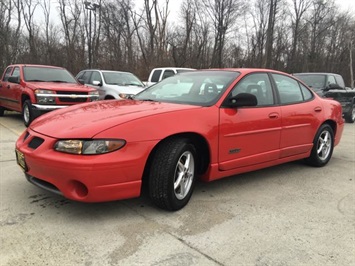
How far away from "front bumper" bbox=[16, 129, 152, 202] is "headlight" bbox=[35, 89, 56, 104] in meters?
5.43

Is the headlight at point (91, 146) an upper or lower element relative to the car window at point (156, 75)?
lower

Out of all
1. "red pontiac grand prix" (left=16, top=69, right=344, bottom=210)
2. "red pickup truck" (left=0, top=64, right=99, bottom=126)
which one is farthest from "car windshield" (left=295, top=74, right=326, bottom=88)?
"red pontiac grand prix" (left=16, top=69, right=344, bottom=210)

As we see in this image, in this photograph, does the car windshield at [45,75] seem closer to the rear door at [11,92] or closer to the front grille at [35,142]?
the rear door at [11,92]

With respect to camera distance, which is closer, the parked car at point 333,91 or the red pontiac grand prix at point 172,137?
the red pontiac grand prix at point 172,137

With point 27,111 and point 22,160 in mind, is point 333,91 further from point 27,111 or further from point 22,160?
point 22,160

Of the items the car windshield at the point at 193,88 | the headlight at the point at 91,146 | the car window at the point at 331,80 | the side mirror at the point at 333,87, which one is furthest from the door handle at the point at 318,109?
the car window at the point at 331,80

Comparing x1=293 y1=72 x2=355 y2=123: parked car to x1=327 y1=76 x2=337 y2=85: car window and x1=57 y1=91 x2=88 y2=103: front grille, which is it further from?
x1=57 y1=91 x2=88 y2=103: front grille

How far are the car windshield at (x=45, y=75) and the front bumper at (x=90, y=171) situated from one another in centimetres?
667

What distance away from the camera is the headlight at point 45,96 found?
27.2 ft

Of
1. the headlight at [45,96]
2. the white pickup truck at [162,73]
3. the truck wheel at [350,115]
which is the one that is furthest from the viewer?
the white pickup truck at [162,73]

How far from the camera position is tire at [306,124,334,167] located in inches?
208

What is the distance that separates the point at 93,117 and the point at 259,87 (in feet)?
7.24

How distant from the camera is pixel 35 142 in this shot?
133 inches

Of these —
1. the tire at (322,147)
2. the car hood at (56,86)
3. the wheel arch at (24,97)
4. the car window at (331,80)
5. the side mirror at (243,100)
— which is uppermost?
the car window at (331,80)
